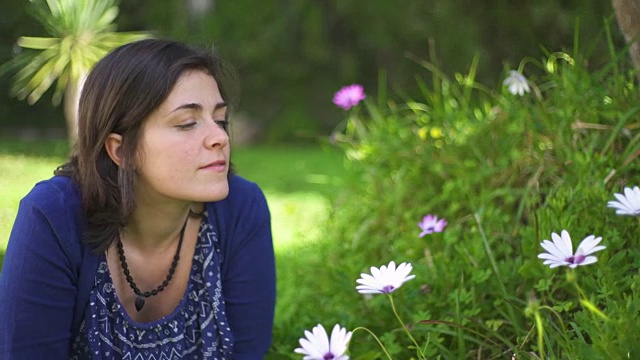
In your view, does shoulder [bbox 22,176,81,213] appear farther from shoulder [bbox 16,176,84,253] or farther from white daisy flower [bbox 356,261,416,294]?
white daisy flower [bbox 356,261,416,294]

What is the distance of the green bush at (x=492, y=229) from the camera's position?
1.85m

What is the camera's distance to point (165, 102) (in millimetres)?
1799

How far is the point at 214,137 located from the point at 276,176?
4.42 metres

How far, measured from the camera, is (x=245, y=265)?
205cm

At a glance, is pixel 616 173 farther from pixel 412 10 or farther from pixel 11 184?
pixel 412 10

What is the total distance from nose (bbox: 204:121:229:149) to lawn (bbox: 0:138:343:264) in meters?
1.79

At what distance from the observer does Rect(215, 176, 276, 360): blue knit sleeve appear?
6.68 feet

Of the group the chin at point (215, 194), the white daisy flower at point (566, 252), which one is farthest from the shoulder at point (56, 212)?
the white daisy flower at point (566, 252)

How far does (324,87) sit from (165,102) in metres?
6.97

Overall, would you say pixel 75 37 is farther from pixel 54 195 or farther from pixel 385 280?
pixel 385 280

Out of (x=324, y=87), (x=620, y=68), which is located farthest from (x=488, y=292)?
(x=324, y=87)

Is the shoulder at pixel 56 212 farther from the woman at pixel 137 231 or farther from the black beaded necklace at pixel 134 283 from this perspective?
the black beaded necklace at pixel 134 283

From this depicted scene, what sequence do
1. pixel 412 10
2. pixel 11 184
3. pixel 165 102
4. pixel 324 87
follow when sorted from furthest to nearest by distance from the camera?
pixel 324 87, pixel 412 10, pixel 11 184, pixel 165 102

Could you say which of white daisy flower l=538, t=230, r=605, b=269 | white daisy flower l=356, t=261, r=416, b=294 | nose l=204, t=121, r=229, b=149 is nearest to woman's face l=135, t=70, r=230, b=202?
nose l=204, t=121, r=229, b=149
